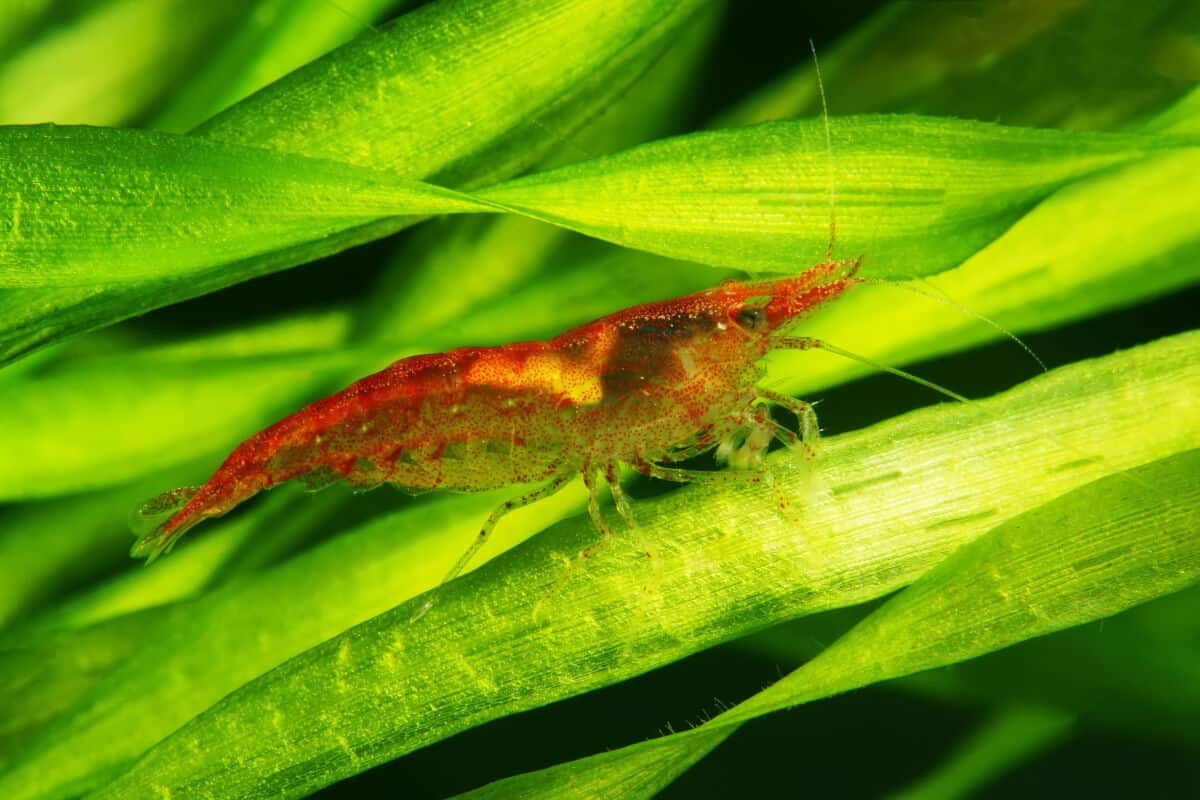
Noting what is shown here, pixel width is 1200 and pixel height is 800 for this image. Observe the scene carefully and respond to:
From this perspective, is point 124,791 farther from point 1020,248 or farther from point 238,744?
point 1020,248

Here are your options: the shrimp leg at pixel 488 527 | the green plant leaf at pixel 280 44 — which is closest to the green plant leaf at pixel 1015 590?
the shrimp leg at pixel 488 527

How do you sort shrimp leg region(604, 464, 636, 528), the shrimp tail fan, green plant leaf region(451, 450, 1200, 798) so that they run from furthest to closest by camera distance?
the shrimp tail fan → shrimp leg region(604, 464, 636, 528) → green plant leaf region(451, 450, 1200, 798)

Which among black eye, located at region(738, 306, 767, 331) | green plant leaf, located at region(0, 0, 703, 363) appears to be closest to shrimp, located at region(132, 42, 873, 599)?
black eye, located at region(738, 306, 767, 331)

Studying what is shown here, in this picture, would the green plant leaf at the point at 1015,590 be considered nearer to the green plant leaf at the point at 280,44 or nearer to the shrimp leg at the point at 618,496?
the shrimp leg at the point at 618,496

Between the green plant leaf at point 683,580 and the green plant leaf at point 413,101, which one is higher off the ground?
the green plant leaf at point 413,101

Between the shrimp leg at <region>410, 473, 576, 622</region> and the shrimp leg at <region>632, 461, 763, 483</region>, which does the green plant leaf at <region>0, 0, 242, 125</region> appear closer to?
the shrimp leg at <region>410, 473, 576, 622</region>

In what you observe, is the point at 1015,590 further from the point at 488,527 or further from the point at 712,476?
the point at 488,527

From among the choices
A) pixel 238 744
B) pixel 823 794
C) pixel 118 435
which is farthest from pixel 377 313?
pixel 823 794
